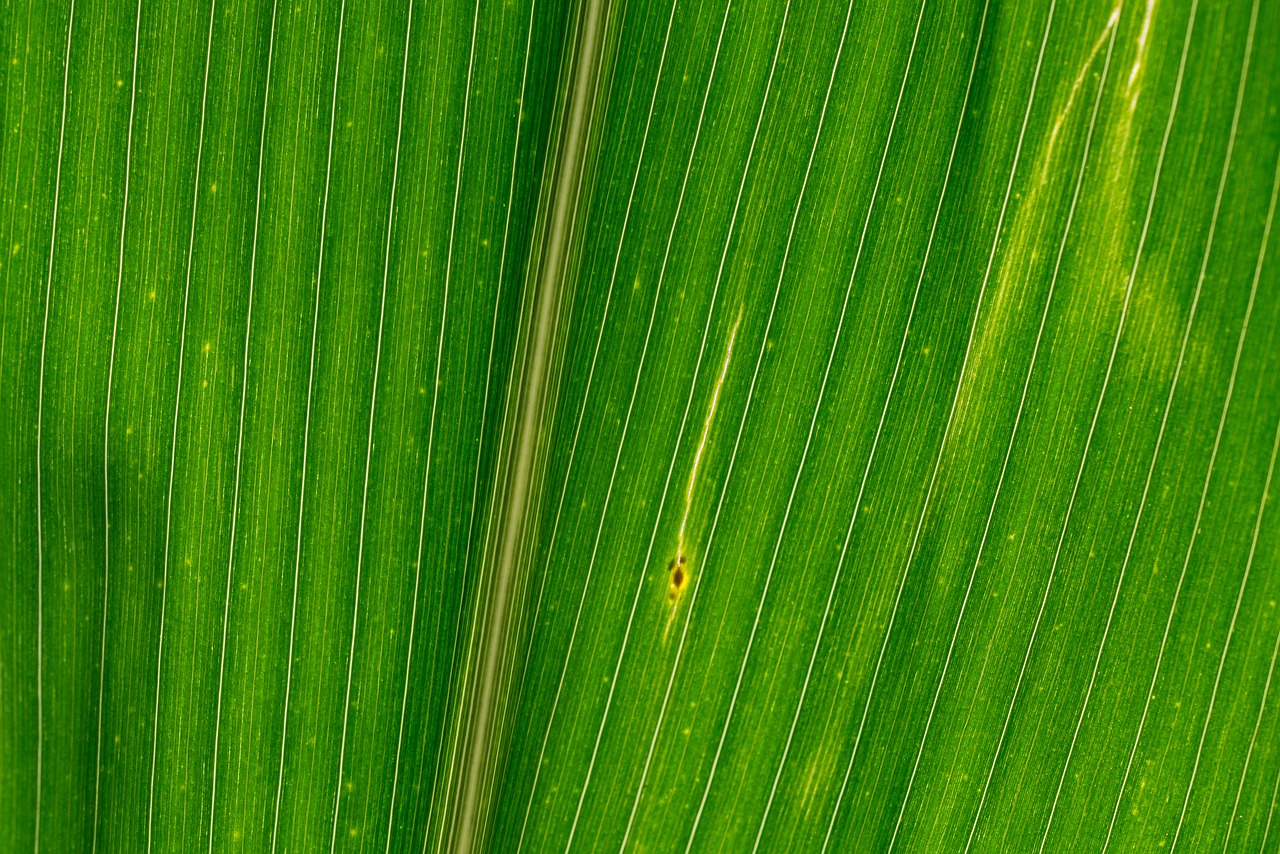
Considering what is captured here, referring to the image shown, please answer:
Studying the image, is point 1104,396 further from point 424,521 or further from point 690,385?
point 424,521

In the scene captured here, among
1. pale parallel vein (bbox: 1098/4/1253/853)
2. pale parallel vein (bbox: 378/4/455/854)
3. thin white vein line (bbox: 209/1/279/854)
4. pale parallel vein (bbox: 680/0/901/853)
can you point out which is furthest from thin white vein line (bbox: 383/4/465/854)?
pale parallel vein (bbox: 1098/4/1253/853)

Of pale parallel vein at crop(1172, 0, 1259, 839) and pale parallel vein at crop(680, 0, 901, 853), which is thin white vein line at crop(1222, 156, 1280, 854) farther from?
pale parallel vein at crop(680, 0, 901, 853)

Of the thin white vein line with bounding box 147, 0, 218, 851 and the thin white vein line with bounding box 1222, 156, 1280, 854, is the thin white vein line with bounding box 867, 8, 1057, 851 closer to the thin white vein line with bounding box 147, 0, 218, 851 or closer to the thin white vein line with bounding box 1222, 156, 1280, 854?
the thin white vein line with bounding box 1222, 156, 1280, 854

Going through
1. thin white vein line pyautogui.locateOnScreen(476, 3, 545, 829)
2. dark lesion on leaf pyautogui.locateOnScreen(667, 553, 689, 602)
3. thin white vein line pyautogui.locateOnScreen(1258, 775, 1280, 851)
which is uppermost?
thin white vein line pyautogui.locateOnScreen(476, 3, 545, 829)

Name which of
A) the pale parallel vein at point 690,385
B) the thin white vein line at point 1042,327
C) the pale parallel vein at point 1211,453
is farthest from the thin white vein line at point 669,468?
the pale parallel vein at point 1211,453

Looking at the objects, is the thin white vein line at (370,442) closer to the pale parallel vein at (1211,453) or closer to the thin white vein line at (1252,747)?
the pale parallel vein at (1211,453)

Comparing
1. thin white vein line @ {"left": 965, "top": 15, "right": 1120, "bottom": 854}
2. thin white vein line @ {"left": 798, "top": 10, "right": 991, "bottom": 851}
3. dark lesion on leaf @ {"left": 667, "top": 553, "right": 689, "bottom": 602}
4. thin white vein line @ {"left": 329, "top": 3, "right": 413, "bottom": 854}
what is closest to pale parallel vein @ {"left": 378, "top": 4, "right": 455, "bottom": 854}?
thin white vein line @ {"left": 329, "top": 3, "right": 413, "bottom": 854}

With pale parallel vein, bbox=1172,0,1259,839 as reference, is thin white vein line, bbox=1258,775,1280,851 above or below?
below

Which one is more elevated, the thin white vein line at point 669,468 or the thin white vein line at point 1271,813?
the thin white vein line at point 669,468
